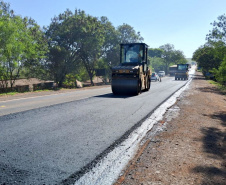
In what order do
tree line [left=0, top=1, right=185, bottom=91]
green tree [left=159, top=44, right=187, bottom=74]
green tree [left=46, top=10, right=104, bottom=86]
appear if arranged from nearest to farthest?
tree line [left=0, top=1, right=185, bottom=91]
green tree [left=46, top=10, right=104, bottom=86]
green tree [left=159, top=44, right=187, bottom=74]

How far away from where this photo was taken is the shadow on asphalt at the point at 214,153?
3.04 m

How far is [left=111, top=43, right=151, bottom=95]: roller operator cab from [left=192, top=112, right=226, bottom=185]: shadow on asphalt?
22.3ft

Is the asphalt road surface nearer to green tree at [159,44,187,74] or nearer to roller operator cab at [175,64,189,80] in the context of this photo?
roller operator cab at [175,64,189,80]

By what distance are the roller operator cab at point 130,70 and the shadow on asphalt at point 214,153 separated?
22.3 ft

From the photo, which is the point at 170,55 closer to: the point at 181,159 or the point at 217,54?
the point at 217,54

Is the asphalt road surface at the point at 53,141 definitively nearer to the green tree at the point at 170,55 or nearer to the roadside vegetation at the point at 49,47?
the roadside vegetation at the point at 49,47

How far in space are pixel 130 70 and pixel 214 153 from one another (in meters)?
8.97

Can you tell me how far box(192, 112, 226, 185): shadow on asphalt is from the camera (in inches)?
120

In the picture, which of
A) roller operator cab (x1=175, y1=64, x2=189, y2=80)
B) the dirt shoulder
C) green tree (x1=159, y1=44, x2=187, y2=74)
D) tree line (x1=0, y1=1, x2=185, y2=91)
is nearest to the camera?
the dirt shoulder

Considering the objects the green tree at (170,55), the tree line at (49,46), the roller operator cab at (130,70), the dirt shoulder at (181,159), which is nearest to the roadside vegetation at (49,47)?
the tree line at (49,46)

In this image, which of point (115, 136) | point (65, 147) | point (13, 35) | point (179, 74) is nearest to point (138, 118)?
point (115, 136)

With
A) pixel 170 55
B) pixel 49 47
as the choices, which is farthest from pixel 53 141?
pixel 170 55

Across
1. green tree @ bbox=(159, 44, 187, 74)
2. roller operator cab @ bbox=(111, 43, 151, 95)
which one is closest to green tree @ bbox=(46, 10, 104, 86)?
roller operator cab @ bbox=(111, 43, 151, 95)

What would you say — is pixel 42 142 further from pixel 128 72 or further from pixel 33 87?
pixel 33 87
